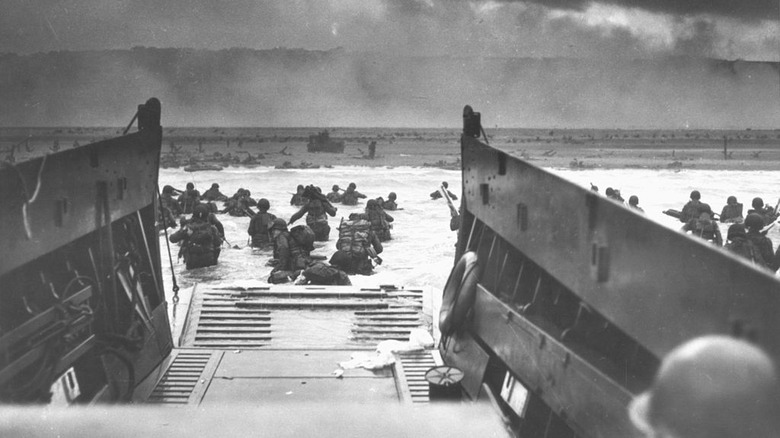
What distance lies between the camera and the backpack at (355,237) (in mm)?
10766

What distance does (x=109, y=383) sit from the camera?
446 cm

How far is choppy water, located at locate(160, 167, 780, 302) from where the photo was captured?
11683 millimetres

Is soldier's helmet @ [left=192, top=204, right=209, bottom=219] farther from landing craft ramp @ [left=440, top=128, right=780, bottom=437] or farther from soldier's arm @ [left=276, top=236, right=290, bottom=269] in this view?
landing craft ramp @ [left=440, top=128, right=780, bottom=437]

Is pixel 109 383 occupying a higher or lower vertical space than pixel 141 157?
lower

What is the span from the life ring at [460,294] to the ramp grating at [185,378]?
73.5 inches

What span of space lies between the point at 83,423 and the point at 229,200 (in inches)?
594

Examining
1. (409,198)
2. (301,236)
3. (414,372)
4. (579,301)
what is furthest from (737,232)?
(409,198)

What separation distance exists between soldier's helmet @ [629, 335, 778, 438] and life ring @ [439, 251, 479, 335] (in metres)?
3.66

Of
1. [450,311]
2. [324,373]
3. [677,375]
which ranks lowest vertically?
[324,373]

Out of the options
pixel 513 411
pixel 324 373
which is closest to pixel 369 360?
pixel 324 373

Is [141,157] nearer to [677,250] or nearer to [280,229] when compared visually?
[677,250]

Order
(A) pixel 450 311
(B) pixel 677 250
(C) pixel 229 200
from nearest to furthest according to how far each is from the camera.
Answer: (B) pixel 677 250 → (A) pixel 450 311 → (C) pixel 229 200

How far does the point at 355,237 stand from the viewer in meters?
11.2

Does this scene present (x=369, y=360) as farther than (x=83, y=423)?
Yes
